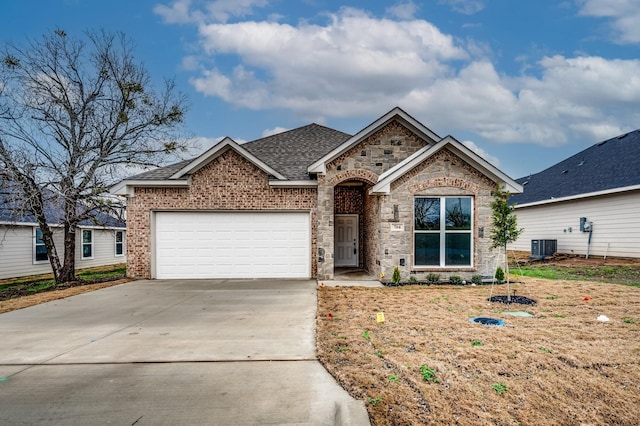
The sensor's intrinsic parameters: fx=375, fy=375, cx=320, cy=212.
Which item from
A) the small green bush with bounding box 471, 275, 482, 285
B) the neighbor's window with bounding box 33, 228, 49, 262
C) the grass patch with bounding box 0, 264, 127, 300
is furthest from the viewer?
the neighbor's window with bounding box 33, 228, 49, 262

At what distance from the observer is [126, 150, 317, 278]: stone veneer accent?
13.1m

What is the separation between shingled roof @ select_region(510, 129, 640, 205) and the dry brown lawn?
11.9 m

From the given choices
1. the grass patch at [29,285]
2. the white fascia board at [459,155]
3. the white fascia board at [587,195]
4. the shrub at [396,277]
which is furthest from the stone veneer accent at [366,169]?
the white fascia board at [587,195]

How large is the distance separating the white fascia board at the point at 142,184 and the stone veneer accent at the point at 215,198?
0.17 metres

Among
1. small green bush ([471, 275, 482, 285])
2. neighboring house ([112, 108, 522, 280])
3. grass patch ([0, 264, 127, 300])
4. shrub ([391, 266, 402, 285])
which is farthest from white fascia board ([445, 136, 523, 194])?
grass patch ([0, 264, 127, 300])

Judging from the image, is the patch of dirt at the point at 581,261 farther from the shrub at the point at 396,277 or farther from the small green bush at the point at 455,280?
the shrub at the point at 396,277

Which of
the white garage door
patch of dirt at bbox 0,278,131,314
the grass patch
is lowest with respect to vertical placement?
the grass patch

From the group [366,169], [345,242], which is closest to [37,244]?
[345,242]

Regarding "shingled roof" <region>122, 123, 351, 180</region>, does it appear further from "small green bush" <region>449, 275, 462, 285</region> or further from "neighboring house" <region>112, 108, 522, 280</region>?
"small green bush" <region>449, 275, 462, 285</region>

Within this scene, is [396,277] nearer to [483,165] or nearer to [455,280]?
[455,280]

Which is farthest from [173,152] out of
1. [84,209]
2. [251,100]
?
[251,100]

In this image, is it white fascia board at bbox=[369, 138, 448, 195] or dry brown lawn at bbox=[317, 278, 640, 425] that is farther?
white fascia board at bbox=[369, 138, 448, 195]

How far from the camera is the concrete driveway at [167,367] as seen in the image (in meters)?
3.54

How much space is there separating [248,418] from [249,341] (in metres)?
2.37
